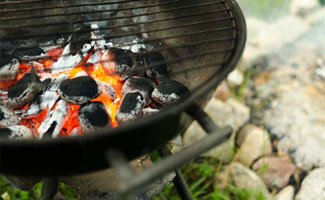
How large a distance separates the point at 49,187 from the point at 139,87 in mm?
456

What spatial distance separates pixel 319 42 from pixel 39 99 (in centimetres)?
195

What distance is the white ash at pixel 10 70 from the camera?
1.29 m

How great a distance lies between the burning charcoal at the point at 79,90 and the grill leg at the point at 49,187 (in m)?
0.28

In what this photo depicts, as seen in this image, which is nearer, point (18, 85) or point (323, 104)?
point (18, 85)

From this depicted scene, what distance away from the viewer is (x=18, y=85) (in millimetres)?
1215

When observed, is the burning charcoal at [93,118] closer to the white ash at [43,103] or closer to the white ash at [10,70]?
the white ash at [43,103]

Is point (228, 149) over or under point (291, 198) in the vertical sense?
over

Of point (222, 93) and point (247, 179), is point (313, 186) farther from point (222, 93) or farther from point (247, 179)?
point (222, 93)

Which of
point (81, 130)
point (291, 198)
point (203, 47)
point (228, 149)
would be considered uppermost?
point (203, 47)

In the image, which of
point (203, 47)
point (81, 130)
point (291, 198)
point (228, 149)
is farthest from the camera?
point (228, 149)

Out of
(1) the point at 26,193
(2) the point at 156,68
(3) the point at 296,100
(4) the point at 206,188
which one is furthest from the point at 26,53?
(3) the point at 296,100

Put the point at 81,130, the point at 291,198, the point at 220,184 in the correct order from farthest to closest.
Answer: the point at 220,184
the point at 291,198
the point at 81,130

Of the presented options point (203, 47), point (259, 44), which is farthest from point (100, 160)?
point (259, 44)

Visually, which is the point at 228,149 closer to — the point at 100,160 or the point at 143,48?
the point at 143,48
